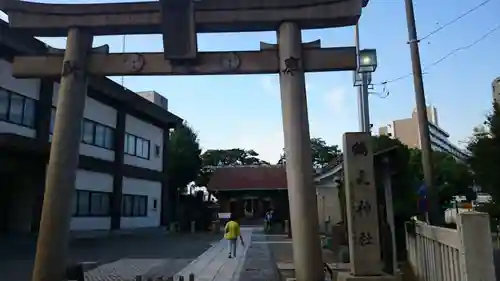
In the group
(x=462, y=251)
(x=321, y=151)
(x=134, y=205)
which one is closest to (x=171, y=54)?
(x=462, y=251)

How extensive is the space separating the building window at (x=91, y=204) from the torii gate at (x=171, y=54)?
1476 centimetres

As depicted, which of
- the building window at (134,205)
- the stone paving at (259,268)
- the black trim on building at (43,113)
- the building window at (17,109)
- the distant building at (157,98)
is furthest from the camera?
the distant building at (157,98)

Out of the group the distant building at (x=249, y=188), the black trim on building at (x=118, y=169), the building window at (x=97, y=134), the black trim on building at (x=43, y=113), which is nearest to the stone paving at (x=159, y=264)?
the black trim on building at (x=43, y=113)

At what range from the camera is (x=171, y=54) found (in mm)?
10234

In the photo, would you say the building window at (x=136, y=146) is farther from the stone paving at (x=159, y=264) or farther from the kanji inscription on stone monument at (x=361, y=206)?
the kanji inscription on stone monument at (x=361, y=206)

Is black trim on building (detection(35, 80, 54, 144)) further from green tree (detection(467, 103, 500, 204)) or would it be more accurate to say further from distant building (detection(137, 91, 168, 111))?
distant building (detection(137, 91, 168, 111))

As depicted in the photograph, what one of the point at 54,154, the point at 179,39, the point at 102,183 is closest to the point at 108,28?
the point at 179,39

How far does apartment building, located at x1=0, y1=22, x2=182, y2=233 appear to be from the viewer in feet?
65.6

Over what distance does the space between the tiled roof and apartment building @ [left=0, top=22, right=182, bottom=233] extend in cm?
825

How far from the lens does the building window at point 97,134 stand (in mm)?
25411

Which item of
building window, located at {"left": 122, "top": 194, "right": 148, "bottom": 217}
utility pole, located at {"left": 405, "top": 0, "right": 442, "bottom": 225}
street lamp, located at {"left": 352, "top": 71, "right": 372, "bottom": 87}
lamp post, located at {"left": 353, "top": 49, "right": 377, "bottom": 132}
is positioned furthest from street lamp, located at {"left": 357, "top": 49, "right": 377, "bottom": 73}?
building window, located at {"left": 122, "top": 194, "right": 148, "bottom": 217}

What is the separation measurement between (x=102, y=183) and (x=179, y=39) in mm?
19051

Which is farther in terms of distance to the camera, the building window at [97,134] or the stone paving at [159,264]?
the building window at [97,134]

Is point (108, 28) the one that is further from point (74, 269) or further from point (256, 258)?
point (256, 258)
